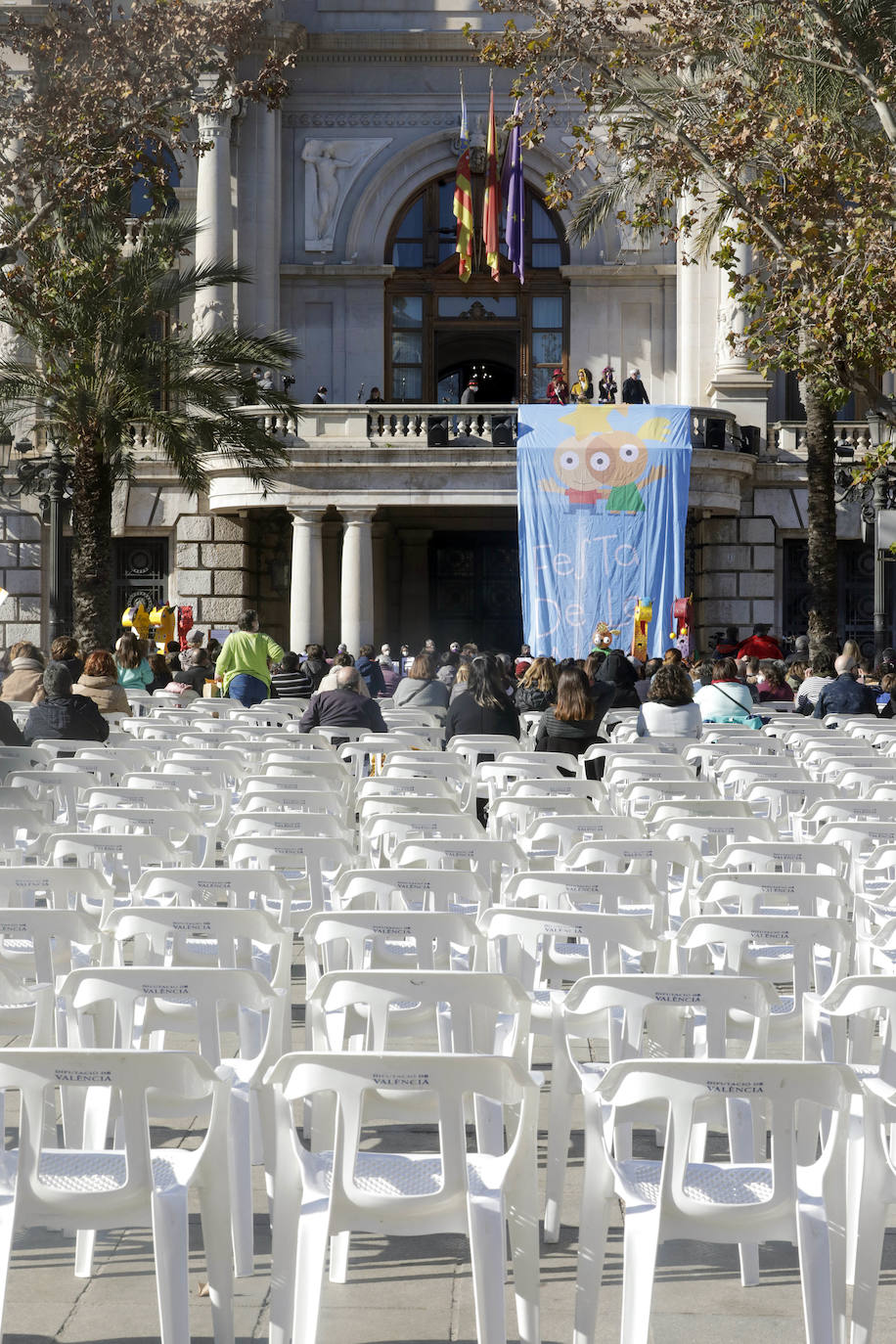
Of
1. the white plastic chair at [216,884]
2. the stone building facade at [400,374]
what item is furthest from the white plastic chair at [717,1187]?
the stone building facade at [400,374]

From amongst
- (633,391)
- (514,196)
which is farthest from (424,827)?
(514,196)

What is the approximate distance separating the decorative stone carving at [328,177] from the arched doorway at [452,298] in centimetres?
156

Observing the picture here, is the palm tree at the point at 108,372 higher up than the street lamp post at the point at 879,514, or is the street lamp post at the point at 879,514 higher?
the palm tree at the point at 108,372

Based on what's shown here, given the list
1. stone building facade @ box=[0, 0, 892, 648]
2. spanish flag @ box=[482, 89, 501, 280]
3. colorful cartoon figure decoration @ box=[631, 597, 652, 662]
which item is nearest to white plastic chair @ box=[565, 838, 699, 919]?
colorful cartoon figure decoration @ box=[631, 597, 652, 662]

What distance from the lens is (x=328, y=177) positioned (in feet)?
130

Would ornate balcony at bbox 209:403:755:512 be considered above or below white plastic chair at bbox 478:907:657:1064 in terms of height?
above

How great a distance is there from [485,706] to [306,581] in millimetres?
20936

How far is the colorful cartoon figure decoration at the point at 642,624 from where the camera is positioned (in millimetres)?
29469

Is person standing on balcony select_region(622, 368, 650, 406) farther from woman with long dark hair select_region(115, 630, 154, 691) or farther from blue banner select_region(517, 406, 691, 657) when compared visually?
woman with long dark hair select_region(115, 630, 154, 691)

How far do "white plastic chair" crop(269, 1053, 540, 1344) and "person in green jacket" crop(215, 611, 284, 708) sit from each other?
14.8 m

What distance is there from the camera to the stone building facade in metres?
34.2

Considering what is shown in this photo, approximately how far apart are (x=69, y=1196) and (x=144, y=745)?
8.44m

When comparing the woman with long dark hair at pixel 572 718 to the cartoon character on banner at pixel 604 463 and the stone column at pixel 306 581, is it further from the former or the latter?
the stone column at pixel 306 581

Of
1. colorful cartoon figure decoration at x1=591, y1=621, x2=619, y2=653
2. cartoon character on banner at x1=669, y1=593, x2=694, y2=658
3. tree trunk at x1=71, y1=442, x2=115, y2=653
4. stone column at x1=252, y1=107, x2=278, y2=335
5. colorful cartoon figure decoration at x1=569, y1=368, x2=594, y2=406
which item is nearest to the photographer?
tree trunk at x1=71, y1=442, x2=115, y2=653
